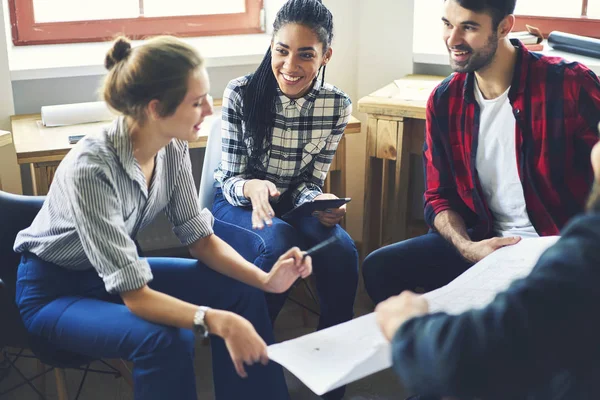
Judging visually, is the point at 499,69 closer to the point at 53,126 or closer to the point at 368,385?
the point at 368,385

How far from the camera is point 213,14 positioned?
2963mm

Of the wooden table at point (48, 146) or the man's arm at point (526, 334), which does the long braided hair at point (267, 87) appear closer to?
the wooden table at point (48, 146)

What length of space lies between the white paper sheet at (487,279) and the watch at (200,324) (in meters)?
0.43

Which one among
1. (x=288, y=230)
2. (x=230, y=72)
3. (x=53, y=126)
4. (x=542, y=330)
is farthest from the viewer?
(x=230, y=72)

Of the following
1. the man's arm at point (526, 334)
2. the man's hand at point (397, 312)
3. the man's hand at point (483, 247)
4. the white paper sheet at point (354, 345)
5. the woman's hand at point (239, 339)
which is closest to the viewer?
the man's arm at point (526, 334)

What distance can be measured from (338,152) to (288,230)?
1.85 ft

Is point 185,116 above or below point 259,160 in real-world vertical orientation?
above

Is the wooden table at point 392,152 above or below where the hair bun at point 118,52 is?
below

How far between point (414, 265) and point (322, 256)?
9.7 inches

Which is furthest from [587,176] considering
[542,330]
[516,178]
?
[542,330]

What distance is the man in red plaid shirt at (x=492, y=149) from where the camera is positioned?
74.3 inches

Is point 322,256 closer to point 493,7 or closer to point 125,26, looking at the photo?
point 493,7

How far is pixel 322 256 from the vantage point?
204cm

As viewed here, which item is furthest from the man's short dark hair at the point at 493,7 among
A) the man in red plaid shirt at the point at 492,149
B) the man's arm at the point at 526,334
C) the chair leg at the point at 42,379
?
the chair leg at the point at 42,379
